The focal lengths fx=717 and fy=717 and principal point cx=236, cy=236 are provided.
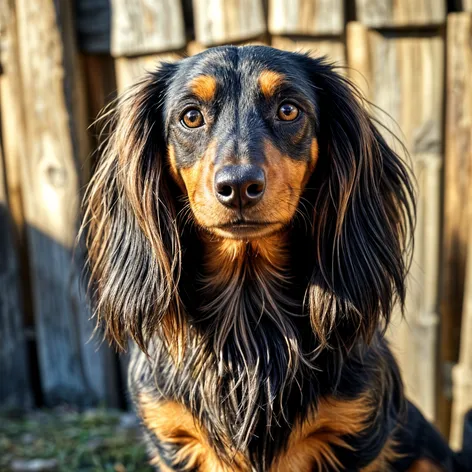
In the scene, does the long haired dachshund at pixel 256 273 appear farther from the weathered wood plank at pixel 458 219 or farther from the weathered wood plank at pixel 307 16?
the weathered wood plank at pixel 458 219

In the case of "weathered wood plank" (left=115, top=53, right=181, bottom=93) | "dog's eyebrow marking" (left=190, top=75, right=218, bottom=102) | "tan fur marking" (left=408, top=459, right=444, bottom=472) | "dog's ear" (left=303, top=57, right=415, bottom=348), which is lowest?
"tan fur marking" (left=408, top=459, right=444, bottom=472)

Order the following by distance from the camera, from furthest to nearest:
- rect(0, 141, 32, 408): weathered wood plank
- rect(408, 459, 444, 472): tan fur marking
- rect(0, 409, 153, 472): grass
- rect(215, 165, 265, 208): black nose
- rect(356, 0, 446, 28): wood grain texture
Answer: rect(0, 141, 32, 408): weathered wood plank
rect(0, 409, 153, 472): grass
rect(356, 0, 446, 28): wood grain texture
rect(408, 459, 444, 472): tan fur marking
rect(215, 165, 265, 208): black nose

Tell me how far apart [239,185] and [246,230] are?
0.62 feet

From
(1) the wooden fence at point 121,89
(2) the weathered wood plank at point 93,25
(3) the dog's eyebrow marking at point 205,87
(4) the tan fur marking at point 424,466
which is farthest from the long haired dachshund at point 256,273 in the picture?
(2) the weathered wood plank at point 93,25

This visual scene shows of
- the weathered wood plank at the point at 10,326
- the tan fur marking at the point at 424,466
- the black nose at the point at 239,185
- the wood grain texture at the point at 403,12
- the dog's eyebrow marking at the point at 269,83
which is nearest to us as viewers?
the black nose at the point at 239,185

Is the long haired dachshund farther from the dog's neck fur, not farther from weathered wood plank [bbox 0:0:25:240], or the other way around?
weathered wood plank [bbox 0:0:25:240]

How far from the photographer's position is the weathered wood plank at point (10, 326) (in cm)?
387

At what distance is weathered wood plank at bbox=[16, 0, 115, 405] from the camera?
3.55 metres

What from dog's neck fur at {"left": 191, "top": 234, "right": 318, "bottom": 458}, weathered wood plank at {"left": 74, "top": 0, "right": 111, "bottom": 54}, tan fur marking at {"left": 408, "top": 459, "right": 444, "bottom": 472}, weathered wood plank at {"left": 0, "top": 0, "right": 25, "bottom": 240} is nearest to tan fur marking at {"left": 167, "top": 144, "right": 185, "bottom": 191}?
dog's neck fur at {"left": 191, "top": 234, "right": 318, "bottom": 458}

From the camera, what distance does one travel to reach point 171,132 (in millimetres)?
2535

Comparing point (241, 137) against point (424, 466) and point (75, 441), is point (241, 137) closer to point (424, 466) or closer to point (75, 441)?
point (424, 466)

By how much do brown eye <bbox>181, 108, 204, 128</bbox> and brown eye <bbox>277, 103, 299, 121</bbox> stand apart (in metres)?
0.27

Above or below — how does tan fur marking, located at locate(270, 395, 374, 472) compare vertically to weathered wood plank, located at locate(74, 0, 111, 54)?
below

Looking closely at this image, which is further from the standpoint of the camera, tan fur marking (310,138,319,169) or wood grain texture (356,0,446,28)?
wood grain texture (356,0,446,28)
